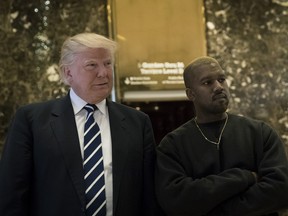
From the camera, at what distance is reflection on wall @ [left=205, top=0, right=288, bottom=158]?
11.6 feet

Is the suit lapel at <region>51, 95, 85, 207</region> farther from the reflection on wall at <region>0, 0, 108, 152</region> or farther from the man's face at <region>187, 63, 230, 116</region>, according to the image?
the reflection on wall at <region>0, 0, 108, 152</region>

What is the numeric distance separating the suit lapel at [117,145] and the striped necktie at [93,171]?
5 cm

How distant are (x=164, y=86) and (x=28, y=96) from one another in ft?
3.09

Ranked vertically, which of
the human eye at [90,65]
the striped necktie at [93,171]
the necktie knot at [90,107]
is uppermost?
the human eye at [90,65]

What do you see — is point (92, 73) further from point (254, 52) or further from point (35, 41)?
point (254, 52)

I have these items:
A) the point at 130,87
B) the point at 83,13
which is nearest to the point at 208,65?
the point at 130,87

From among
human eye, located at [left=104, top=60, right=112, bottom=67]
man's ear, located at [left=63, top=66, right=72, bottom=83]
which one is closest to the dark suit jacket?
man's ear, located at [left=63, top=66, right=72, bottom=83]

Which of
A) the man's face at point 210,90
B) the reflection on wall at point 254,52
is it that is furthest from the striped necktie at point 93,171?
the reflection on wall at point 254,52

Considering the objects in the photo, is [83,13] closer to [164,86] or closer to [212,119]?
[164,86]

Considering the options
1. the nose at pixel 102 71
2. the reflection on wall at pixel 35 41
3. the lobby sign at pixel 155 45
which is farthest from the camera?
the lobby sign at pixel 155 45

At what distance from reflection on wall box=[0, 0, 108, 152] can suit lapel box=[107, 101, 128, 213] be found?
1.13 meters

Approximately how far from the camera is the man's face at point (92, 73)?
2.12 metres

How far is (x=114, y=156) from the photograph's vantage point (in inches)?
82.2

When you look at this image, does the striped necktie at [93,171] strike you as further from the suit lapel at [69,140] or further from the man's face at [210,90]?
the man's face at [210,90]
